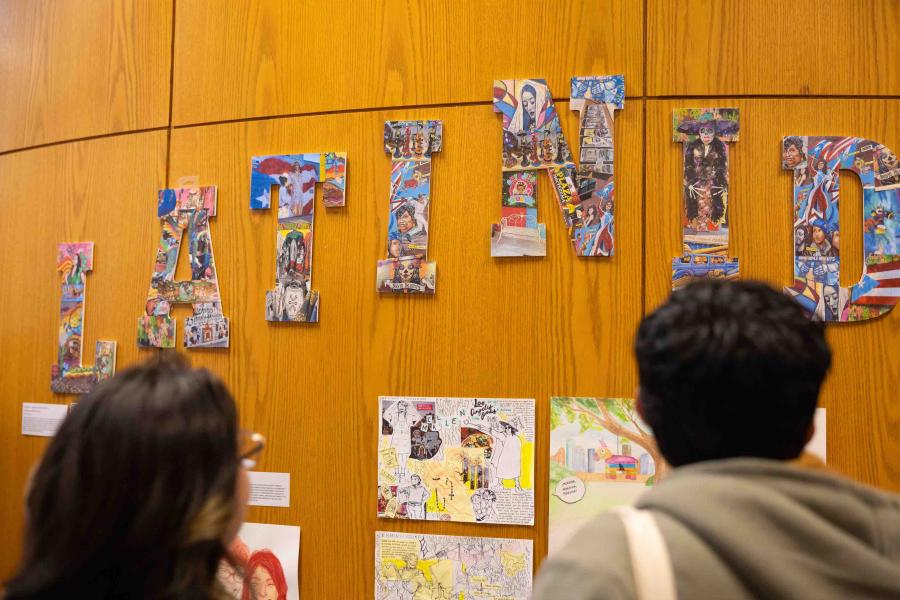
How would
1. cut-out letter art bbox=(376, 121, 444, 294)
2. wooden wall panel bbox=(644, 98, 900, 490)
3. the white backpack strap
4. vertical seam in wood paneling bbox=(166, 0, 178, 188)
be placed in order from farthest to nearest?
vertical seam in wood paneling bbox=(166, 0, 178, 188) → cut-out letter art bbox=(376, 121, 444, 294) → wooden wall panel bbox=(644, 98, 900, 490) → the white backpack strap

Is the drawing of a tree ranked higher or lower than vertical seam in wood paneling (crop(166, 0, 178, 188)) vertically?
lower

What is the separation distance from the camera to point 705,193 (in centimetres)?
204

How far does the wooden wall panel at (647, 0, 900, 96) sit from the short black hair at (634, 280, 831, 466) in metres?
1.29

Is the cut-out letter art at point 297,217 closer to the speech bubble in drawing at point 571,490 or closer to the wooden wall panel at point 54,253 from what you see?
the wooden wall panel at point 54,253

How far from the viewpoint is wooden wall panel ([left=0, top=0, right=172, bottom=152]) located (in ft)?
8.26

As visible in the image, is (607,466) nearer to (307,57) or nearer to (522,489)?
(522,489)

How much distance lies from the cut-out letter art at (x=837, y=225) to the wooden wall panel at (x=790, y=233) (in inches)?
1.0

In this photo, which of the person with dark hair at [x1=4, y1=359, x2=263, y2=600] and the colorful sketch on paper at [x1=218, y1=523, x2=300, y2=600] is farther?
the colorful sketch on paper at [x1=218, y1=523, x2=300, y2=600]

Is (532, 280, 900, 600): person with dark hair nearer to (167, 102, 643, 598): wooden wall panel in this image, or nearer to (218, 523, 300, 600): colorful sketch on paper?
(167, 102, 643, 598): wooden wall panel

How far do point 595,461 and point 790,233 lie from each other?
85 centimetres

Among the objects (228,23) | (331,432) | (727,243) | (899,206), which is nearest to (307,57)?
(228,23)

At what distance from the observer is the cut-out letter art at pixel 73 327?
2541 millimetres

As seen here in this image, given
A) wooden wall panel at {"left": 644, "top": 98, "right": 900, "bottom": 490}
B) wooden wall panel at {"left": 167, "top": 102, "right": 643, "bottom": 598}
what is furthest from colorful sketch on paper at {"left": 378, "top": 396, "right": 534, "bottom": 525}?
wooden wall panel at {"left": 644, "top": 98, "right": 900, "bottom": 490}

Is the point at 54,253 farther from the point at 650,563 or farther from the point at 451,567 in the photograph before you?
the point at 650,563
